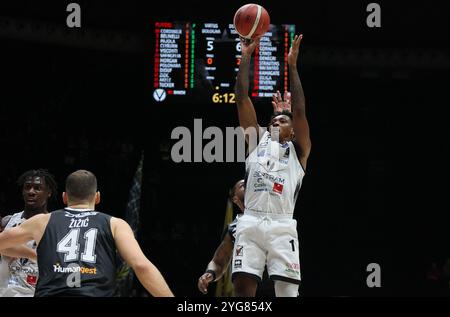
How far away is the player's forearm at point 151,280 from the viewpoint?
4.21 metres

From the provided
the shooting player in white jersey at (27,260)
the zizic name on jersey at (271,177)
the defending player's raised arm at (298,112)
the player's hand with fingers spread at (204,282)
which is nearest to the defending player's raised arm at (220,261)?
the player's hand with fingers spread at (204,282)

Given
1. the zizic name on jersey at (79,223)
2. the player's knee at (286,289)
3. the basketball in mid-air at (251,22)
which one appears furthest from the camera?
the basketball in mid-air at (251,22)

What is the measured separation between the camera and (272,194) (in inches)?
233

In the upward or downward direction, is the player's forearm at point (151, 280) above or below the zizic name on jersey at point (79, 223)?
below

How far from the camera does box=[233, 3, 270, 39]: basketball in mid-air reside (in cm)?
623

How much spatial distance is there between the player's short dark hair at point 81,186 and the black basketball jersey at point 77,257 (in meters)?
0.15

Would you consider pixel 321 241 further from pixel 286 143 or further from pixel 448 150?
pixel 286 143

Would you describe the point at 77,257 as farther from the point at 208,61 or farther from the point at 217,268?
the point at 208,61

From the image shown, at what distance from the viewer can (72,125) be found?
13289 millimetres

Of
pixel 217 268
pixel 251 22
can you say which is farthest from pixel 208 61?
pixel 217 268

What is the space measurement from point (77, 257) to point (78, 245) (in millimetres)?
72

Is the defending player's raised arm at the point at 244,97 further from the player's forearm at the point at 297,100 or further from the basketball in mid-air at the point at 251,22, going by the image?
the player's forearm at the point at 297,100
